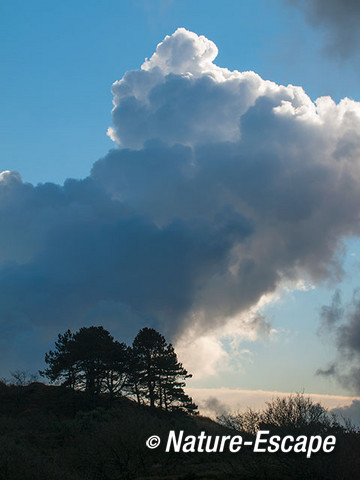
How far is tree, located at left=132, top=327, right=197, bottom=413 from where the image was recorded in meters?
56.4

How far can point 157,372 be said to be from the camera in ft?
188

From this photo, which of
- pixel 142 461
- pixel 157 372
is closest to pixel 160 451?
pixel 142 461

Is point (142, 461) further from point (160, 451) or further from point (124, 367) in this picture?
point (124, 367)

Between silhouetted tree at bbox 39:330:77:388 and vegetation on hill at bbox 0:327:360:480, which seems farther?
silhouetted tree at bbox 39:330:77:388

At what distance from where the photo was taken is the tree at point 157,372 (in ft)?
185

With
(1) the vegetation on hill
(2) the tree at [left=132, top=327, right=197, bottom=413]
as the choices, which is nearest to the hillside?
(1) the vegetation on hill

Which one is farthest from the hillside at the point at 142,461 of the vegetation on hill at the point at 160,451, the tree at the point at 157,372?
the tree at the point at 157,372

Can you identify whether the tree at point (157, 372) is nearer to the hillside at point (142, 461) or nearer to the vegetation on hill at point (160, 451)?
the vegetation on hill at point (160, 451)

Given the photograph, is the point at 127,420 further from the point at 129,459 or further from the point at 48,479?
the point at 48,479

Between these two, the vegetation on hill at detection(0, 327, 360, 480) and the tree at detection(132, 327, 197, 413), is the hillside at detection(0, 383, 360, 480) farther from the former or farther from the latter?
the tree at detection(132, 327, 197, 413)

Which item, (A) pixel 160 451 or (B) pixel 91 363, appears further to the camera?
(B) pixel 91 363

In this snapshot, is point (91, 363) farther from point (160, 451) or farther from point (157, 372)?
point (160, 451)

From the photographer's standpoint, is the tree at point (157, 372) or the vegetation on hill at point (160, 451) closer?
the vegetation on hill at point (160, 451)

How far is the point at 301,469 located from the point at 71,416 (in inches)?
1649
